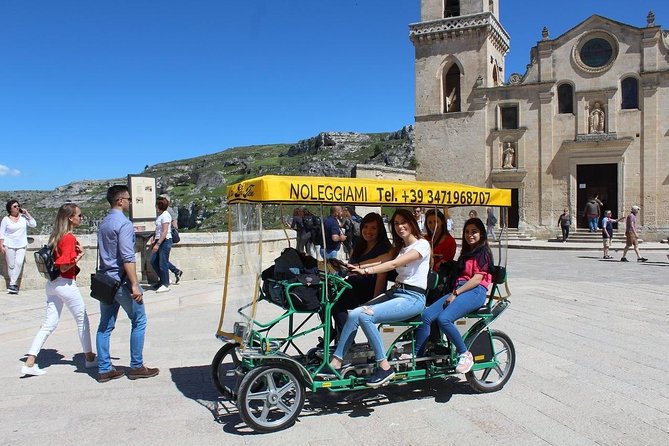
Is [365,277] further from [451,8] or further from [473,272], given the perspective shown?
[451,8]

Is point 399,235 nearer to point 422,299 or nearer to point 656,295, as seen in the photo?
point 422,299

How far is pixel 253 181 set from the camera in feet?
15.6

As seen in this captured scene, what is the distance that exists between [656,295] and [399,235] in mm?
8170

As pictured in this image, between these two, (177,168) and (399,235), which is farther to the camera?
(177,168)

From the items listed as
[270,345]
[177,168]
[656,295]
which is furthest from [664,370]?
[177,168]

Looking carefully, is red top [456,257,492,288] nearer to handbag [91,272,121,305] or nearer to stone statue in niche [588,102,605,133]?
handbag [91,272,121,305]

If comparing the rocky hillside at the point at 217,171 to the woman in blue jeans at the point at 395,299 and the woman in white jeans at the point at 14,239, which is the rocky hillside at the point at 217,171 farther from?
the woman in blue jeans at the point at 395,299

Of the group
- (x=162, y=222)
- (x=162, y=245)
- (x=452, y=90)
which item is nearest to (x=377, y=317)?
(x=162, y=222)

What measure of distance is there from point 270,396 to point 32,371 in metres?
3.02

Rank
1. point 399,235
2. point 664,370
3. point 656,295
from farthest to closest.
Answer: point 656,295 < point 664,370 < point 399,235

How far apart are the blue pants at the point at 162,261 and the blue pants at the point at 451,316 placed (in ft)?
23.6

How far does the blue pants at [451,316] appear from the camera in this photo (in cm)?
529

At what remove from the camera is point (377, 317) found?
4949mm

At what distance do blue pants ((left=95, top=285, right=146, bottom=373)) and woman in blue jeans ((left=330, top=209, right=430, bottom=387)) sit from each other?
2229 millimetres
